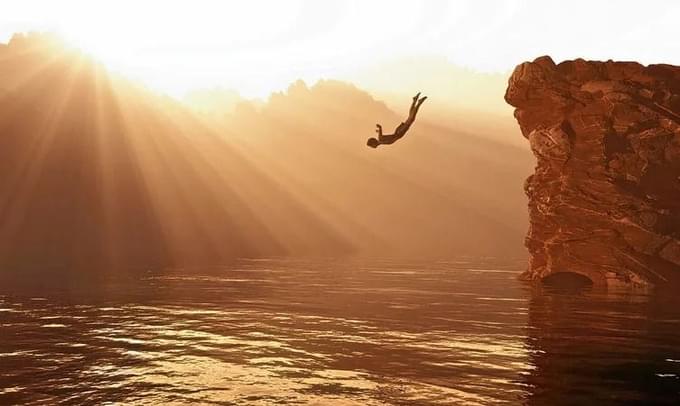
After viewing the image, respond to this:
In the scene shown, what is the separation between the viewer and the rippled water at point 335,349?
20.9 metres

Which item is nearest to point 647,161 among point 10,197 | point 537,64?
point 537,64

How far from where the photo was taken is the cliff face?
223 ft

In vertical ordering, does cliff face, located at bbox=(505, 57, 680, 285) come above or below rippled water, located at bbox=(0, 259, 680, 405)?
above

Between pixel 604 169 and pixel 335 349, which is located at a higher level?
pixel 604 169

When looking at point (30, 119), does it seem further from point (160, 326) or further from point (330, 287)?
point (160, 326)

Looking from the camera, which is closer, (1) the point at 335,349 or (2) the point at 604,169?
(1) the point at 335,349

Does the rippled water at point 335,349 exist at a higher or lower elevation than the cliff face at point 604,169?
lower

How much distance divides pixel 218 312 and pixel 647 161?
52.9 metres

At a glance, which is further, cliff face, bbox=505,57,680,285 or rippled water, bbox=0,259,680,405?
cliff face, bbox=505,57,680,285

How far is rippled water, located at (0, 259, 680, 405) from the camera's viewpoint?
20875 mm

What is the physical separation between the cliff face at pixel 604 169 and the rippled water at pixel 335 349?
40.2ft

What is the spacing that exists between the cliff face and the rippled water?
1225 cm

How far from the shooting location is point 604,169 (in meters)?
73.5

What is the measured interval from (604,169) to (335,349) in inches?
2131
